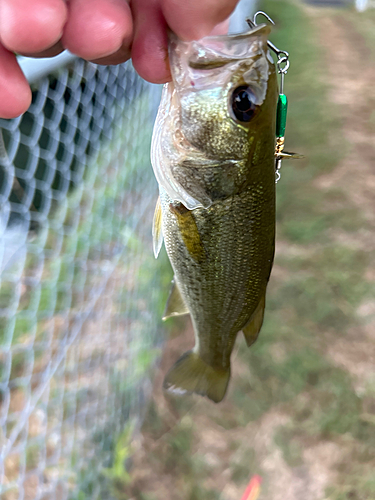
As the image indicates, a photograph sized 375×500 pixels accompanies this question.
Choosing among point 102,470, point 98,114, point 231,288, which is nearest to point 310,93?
point 98,114

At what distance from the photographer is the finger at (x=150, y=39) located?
883 millimetres

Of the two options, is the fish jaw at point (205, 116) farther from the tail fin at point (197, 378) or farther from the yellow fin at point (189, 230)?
the tail fin at point (197, 378)

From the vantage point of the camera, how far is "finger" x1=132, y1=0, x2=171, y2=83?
2.90ft

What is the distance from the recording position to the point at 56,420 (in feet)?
6.25

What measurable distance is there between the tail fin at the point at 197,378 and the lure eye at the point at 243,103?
36.0 inches

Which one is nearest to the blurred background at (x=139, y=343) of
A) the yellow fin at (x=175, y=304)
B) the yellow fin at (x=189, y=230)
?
the yellow fin at (x=189, y=230)

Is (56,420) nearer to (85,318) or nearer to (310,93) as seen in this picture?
(85,318)

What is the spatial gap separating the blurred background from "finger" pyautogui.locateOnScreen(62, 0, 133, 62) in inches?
18.4

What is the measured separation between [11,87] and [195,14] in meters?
0.49

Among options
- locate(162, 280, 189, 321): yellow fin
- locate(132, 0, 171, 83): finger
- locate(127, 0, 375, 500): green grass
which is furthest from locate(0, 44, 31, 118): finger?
locate(127, 0, 375, 500): green grass

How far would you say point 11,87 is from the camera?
906 mm

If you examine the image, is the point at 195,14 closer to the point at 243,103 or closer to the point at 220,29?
the point at 243,103

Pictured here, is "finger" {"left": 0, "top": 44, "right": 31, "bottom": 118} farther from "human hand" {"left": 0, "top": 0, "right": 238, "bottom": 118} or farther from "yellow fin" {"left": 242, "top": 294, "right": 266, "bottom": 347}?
"yellow fin" {"left": 242, "top": 294, "right": 266, "bottom": 347}

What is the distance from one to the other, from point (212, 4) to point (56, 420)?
195 cm
